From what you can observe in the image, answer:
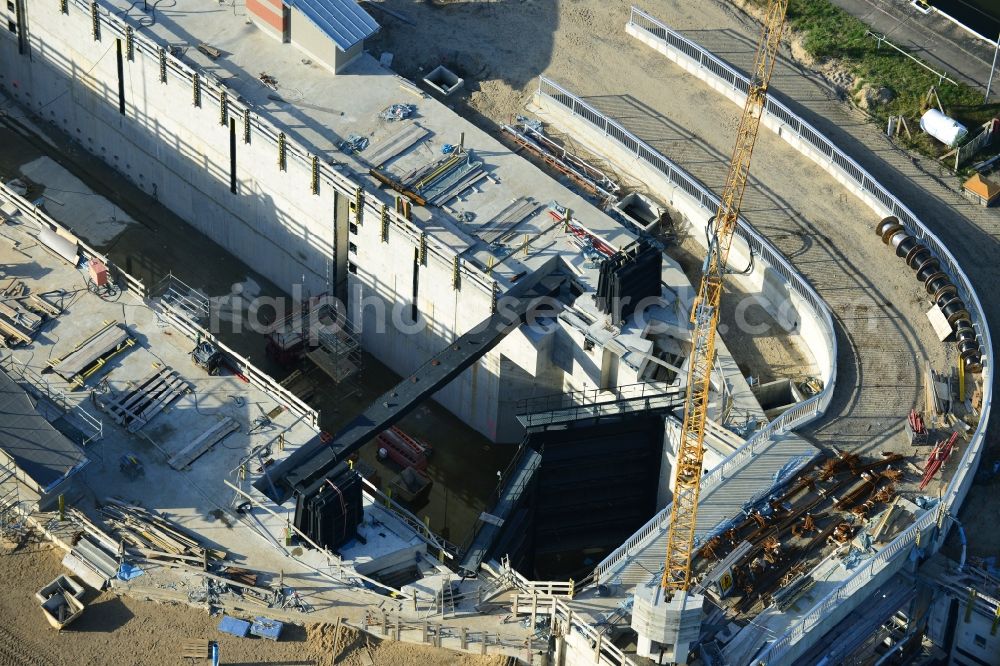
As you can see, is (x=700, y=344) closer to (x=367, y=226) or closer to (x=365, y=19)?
(x=367, y=226)

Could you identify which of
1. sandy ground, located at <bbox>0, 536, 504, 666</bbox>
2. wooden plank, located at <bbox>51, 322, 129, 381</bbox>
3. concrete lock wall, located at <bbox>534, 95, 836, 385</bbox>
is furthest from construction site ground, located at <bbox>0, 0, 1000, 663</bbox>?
wooden plank, located at <bbox>51, 322, 129, 381</bbox>

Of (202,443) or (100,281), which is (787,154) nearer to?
(202,443)

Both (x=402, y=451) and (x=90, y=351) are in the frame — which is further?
(x=402, y=451)

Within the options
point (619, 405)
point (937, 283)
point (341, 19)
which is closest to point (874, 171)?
point (937, 283)

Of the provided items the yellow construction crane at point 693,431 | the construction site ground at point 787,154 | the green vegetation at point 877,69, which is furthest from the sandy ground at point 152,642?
the green vegetation at point 877,69

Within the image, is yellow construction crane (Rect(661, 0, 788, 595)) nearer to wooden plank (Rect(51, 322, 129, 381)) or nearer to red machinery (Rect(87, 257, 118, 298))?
wooden plank (Rect(51, 322, 129, 381))
